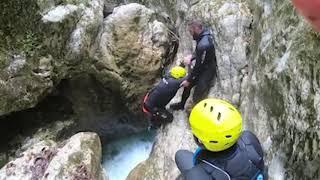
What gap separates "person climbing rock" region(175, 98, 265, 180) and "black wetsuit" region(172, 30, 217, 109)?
3702mm

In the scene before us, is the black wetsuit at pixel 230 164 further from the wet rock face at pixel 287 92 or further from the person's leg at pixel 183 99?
the person's leg at pixel 183 99

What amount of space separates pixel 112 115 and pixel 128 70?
5.10 feet

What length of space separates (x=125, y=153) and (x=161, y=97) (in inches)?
94.4

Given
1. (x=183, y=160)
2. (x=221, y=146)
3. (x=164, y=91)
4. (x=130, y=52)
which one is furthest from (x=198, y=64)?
(x=221, y=146)

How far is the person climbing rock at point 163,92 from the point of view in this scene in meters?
9.17

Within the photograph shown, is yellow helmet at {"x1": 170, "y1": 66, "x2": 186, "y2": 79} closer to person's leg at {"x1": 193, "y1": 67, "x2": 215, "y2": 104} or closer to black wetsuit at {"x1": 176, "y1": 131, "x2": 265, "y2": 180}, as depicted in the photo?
person's leg at {"x1": 193, "y1": 67, "x2": 215, "y2": 104}

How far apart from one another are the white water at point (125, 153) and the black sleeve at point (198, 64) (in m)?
2.57

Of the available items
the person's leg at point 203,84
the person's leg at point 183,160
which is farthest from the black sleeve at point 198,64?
the person's leg at point 183,160

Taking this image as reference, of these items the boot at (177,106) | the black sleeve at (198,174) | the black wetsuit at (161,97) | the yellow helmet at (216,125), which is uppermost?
the yellow helmet at (216,125)

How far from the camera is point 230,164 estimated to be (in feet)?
15.5

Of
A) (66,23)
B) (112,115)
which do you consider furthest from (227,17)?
(112,115)

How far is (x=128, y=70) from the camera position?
1060 centimetres

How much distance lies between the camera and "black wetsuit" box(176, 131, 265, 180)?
473 cm

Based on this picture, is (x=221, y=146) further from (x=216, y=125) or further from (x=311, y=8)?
(x=311, y=8)
